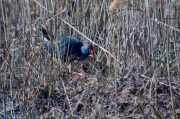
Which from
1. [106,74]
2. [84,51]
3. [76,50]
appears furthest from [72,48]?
[106,74]

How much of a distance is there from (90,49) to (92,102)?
2362 mm

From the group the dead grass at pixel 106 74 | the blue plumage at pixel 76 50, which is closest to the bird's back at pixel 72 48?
the blue plumage at pixel 76 50

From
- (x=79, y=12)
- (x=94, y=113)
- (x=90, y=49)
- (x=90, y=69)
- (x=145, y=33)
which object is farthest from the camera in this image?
(x=90, y=49)

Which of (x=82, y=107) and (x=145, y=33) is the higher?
(x=145, y=33)

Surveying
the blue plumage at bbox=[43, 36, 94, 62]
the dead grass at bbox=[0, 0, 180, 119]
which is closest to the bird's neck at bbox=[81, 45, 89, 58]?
the blue plumage at bbox=[43, 36, 94, 62]

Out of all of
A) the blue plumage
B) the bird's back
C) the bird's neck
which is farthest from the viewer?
the bird's neck

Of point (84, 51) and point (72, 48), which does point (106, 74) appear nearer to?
point (84, 51)

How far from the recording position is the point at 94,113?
3.64 m

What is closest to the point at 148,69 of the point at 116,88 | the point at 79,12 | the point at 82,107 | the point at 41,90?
the point at 116,88

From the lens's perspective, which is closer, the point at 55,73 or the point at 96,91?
the point at 96,91

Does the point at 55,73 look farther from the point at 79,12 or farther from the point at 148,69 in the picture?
the point at 79,12

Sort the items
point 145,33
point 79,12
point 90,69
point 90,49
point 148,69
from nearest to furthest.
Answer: point 148,69
point 145,33
point 90,69
point 79,12
point 90,49

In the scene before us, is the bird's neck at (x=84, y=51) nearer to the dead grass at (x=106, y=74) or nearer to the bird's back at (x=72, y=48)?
the bird's back at (x=72, y=48)

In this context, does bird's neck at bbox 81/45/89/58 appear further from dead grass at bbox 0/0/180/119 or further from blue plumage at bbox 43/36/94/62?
dead grass at bbox 0/0/180/119
